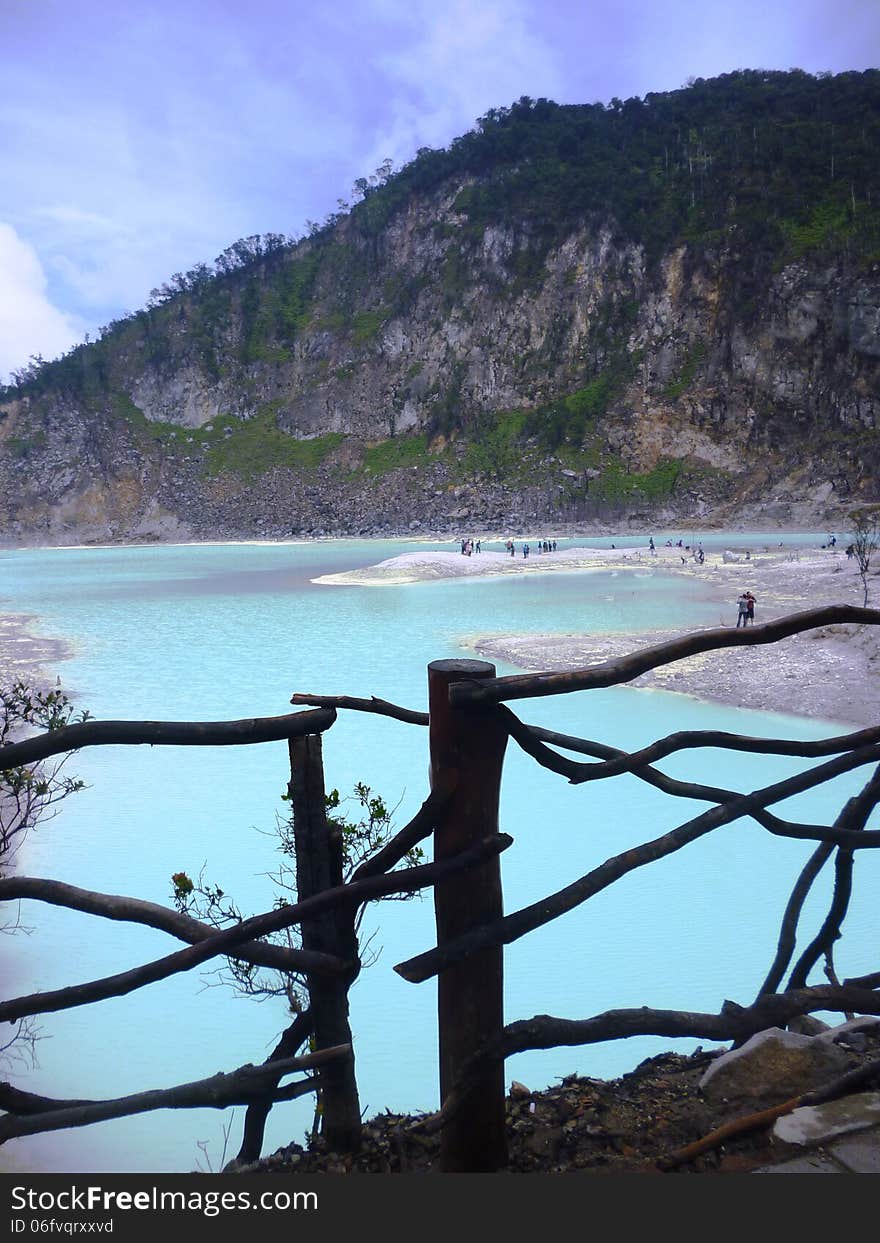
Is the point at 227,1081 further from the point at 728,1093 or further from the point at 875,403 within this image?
the point at 875,403

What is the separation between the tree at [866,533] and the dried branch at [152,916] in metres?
26.6

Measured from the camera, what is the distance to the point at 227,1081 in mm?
2092

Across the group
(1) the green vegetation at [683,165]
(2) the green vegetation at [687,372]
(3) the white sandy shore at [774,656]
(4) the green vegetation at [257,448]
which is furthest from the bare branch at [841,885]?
(4) the green vegetation at [257,448]

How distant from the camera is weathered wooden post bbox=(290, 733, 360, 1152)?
2096mm

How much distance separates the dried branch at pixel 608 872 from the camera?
1.99 m

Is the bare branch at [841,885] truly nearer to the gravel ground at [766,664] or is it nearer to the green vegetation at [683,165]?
the gravel ground at [766,664]

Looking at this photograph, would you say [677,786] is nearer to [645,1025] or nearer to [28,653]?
[645,1025]

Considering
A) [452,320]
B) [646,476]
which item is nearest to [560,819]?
[646,476]

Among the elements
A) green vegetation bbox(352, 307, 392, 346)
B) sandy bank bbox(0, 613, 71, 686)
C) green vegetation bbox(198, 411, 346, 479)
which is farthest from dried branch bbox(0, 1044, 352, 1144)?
green vegetation bbox(352, 307, 392, 346)

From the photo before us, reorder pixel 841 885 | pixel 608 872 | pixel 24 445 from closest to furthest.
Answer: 1. pixel 608 872
2. pixel 841 885
3. pixel 24 445

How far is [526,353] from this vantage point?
84.2m

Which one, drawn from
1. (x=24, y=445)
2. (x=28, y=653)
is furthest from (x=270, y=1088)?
(x=24, y=445)

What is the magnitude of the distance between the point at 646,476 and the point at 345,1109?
250 ft

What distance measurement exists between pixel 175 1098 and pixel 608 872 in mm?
1141
